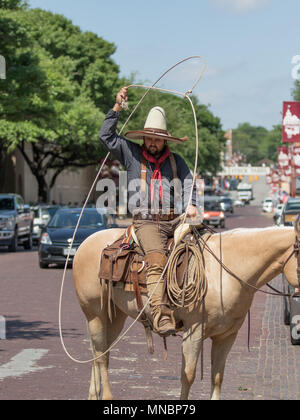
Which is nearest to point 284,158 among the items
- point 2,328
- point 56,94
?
point 56,94

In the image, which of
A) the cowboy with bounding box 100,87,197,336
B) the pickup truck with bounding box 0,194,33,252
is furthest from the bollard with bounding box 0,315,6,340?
the pickup truck with bounding box 0,194,33,252

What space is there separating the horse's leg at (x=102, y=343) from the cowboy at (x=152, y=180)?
0.87 metres

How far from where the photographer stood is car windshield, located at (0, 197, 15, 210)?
30656 mm

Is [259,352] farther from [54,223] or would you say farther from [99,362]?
[54,223]

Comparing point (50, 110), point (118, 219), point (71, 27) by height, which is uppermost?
point (71, 27)

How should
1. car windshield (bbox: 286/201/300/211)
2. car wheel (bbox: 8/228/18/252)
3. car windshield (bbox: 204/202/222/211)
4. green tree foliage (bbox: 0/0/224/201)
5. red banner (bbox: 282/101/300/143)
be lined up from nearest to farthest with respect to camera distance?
car windshield (bbox: 286/201/300/211) < red banner (bbox: 282/101/300/143) < car wheel (bbox: 8/228/18/252) < green tree foliage (bbox: 0/0/224/201) < car windshield (bbox: 204/202/222/211)

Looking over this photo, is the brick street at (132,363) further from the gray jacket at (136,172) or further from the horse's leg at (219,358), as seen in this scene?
the gray jacket at (136,172)

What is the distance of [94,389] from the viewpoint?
6855 mm

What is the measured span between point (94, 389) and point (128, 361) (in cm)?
236

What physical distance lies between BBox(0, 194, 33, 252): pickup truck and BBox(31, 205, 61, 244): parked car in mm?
3368

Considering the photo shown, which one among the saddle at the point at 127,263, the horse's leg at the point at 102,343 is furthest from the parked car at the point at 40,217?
the saddle at the point at 127,263

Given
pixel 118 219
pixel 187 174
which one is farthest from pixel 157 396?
pixel 118 219

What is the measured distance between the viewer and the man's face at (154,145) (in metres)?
6.71

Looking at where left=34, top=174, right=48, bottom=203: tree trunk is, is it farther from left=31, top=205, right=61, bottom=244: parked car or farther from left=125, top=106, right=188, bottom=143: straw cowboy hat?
left=125, top=106, right=188, bottom=143: straw cowboy hat
